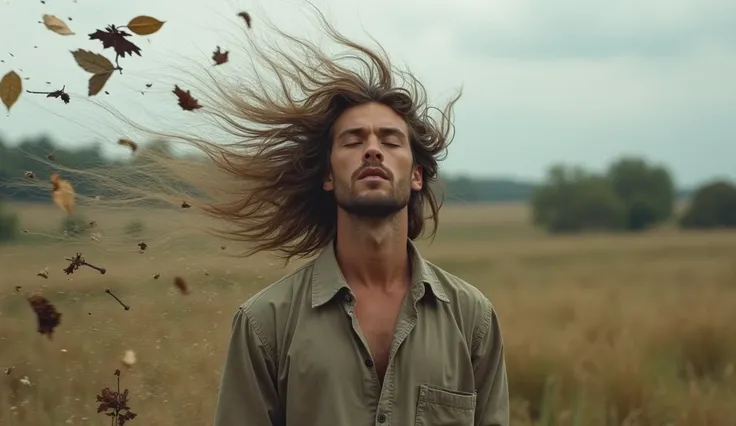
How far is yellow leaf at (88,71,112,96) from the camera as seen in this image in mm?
4055

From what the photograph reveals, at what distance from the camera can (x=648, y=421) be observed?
7.25m

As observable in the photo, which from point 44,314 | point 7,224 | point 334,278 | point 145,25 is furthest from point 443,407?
point 7,224

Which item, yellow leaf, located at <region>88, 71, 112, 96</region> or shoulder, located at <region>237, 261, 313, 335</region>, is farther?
yellow leaf, located at <region>88, 71, 112, 96</region>

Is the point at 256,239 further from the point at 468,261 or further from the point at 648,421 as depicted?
the point at 468,261

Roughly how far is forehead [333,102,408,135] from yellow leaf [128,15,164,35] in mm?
759

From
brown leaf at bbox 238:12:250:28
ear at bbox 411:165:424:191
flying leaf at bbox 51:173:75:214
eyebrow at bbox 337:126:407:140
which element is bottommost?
flying leaf at bbox 51:173:75:214

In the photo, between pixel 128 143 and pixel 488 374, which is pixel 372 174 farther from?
pixel 128 143

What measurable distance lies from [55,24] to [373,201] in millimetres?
1231

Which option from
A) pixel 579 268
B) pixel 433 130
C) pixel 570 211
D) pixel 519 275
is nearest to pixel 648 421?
pixel 433 130

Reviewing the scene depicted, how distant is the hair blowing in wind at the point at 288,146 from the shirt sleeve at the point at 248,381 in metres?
0.66

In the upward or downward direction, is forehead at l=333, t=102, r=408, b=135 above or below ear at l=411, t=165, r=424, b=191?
above

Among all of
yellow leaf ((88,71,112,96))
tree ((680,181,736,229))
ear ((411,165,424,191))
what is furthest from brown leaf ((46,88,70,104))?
tree ((680,181,736,229))

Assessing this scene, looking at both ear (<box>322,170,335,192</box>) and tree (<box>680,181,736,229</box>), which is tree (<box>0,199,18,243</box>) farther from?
tree (<box>680,181,736,229</box>)

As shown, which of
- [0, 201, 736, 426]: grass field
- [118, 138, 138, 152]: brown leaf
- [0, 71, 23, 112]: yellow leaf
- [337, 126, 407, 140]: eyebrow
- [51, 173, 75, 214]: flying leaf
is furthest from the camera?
[0, 201, 736, 426]: grass field
